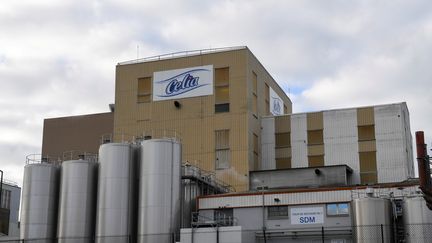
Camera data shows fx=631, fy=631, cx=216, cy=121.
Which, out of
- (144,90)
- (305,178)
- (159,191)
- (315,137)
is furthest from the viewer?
(144,90)

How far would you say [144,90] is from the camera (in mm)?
65875

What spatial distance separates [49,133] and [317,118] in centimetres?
3255

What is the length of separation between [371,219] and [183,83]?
29025 millimetres

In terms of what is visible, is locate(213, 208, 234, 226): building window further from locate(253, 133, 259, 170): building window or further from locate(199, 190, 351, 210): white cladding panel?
locate(253, 133, 259, 170): building window

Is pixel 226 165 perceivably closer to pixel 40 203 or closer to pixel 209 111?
pixel 209 111

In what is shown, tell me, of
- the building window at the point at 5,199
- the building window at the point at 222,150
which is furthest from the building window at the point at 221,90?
the building window at the point at 5,199

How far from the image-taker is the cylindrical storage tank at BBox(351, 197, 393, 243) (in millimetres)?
39312

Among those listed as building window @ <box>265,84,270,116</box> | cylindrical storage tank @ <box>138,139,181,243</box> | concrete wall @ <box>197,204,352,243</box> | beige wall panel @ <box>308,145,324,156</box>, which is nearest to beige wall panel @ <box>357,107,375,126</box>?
beige wall panel @ <box>308,145,324,156</box>

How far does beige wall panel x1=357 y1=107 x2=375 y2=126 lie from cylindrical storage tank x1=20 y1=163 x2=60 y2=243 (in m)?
29.1

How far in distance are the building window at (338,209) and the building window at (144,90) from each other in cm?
2720

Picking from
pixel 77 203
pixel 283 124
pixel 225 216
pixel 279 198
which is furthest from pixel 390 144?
pixel 77 203

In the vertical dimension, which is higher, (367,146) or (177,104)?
(177,104)

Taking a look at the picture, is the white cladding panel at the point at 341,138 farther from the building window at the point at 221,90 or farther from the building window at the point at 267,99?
the building window at the point at 221,90

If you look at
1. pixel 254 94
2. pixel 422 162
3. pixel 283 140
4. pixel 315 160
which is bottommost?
pixel 422 162
